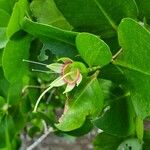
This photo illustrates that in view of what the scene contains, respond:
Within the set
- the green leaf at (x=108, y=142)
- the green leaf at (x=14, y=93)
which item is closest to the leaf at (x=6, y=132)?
the green leaf at (x=14, y=93)

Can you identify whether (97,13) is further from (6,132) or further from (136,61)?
(6,132)

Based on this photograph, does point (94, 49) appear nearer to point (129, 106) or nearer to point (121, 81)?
point (121, 81)

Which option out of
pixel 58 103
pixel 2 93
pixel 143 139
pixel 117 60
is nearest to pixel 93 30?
pixel 117 60

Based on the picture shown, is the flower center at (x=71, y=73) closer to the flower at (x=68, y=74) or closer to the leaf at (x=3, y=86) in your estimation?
the flower at (x=68, y=74)

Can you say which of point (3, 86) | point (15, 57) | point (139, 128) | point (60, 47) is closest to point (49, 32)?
point (60, 47)

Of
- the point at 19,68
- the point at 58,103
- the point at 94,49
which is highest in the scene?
the point at 94,49

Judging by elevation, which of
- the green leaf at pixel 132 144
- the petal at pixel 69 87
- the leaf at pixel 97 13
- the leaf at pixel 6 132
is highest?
the leaf at pixel 97 13
